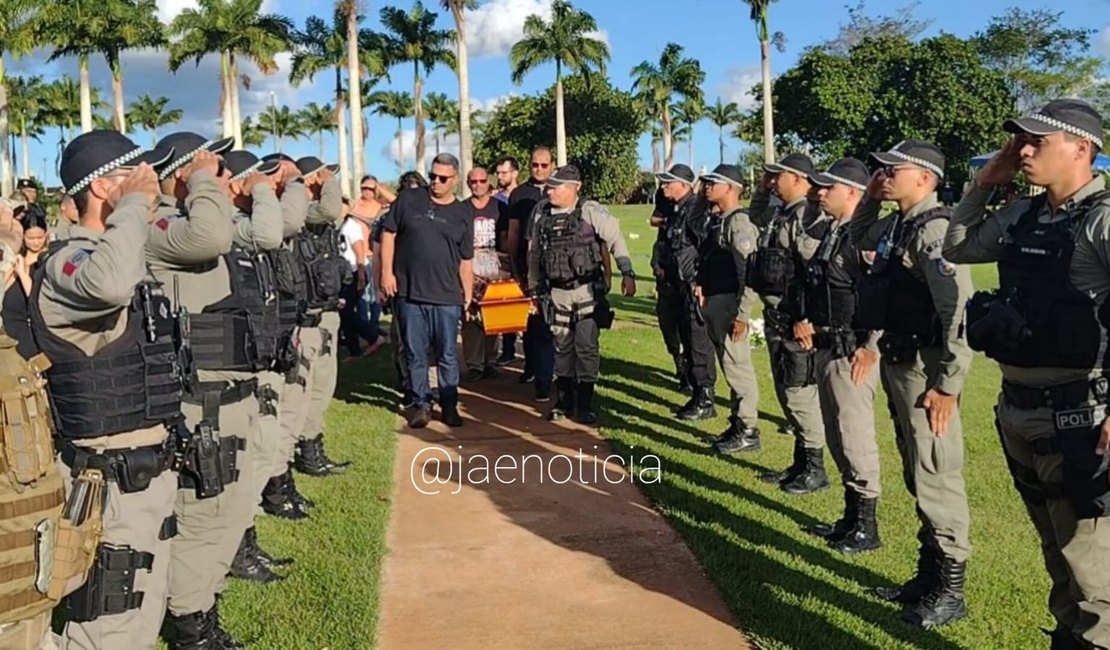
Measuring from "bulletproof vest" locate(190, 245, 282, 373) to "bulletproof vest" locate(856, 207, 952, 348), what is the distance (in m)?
2.76

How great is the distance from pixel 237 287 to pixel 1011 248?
308cm

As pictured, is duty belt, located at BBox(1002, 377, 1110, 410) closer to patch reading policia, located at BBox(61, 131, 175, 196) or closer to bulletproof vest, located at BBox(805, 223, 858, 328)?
bulletproof vest, located at BBox(805, 223, 858, 328)

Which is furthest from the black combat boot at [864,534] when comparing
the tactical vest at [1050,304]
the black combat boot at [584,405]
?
the black combat boot at [584,405]

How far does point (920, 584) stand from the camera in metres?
4.27

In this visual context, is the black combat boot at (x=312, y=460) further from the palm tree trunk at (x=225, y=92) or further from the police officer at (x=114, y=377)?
the palm tree trunk at (x=225, y=92)

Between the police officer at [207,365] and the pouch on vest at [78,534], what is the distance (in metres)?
0.61

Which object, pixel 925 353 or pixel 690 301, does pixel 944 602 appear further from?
pixel 690 301

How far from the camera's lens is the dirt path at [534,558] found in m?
4.06

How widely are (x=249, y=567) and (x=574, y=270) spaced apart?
363cm

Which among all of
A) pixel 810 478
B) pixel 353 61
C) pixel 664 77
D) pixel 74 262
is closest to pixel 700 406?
pixel 810 478

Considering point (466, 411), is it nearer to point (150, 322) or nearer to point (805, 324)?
point (805, 324)

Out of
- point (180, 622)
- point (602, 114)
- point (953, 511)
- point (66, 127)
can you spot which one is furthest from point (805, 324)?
point (66, 127)

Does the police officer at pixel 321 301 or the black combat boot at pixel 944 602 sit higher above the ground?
the police officer at pixel 321 301

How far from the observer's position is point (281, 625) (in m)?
4.10
